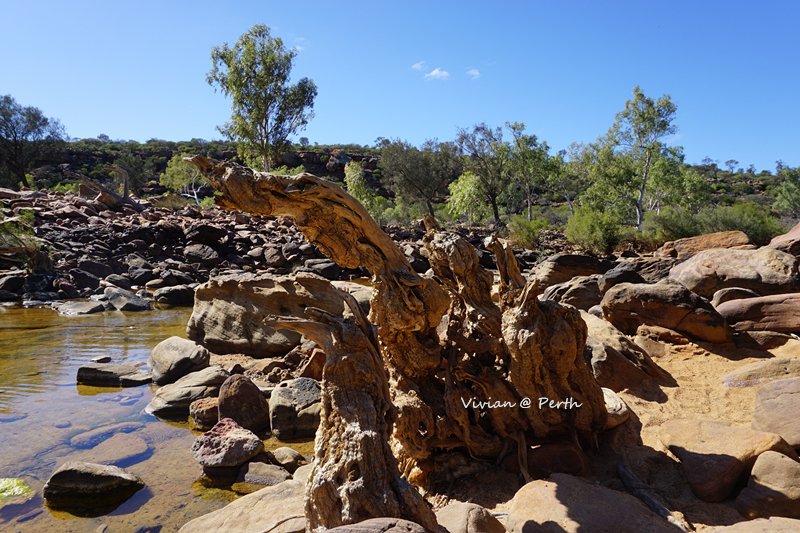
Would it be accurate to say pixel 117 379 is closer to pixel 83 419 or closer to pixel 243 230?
pixel 83 419

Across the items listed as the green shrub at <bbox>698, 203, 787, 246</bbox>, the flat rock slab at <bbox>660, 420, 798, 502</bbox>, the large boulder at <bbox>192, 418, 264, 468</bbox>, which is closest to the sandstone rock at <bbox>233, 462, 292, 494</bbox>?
the large boulder at <bbox>192, 418, 264, 468</bbox>

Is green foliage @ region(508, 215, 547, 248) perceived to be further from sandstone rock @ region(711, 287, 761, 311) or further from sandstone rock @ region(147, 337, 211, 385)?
sandstone rock @ region(147, 337, 211, 385)

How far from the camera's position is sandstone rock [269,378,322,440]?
541cm

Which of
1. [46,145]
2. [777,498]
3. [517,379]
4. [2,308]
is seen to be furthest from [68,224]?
[46,145]

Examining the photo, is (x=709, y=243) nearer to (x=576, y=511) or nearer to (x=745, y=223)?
(x=745, y=223)

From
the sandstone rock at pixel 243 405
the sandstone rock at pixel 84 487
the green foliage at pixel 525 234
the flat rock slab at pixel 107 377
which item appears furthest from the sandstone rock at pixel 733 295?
the green foliage at pixel 525 234

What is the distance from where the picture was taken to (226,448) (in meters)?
4.61

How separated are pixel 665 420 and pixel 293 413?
4.02 meters

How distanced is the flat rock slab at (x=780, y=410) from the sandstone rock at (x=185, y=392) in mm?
6045

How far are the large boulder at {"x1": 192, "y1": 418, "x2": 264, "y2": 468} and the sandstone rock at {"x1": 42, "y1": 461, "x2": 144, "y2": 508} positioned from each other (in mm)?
669

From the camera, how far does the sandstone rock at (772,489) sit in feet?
10.0

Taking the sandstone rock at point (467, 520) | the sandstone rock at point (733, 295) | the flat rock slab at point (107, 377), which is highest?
the sandstone rock at point (733, 295)

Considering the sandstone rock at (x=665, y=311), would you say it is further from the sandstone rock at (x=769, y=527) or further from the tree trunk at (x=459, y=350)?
the sandstone rock at (x=769, y=527)

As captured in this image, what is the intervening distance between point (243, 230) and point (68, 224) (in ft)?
26.2
